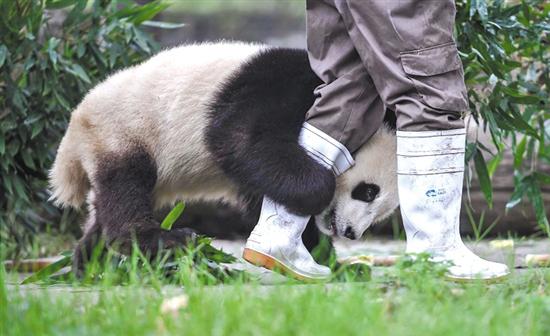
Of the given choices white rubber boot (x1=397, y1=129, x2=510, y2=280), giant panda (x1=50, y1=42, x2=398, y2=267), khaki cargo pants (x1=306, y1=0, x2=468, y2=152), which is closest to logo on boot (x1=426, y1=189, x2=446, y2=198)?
white rubber boot (x1=397, y1=129, x2=510, y2=280)

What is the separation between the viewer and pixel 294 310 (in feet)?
7.09

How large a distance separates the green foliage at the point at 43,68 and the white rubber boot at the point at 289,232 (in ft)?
5.49

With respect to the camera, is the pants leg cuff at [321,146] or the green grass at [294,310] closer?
the green grass at [294,310]

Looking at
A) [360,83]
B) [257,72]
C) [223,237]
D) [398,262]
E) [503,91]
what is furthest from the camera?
[223,237]

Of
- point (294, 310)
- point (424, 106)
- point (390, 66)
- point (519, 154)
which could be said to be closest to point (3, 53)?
point (390, 66)

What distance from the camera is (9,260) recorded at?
4949 millimetres

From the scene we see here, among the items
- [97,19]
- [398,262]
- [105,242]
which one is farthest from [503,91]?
[97,19]

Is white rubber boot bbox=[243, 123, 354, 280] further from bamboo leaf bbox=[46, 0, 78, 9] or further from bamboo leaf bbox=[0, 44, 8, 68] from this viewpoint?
bamboo leaf bbox=[46, 0, 78, 9]

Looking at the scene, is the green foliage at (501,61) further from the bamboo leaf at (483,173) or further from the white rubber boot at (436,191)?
the white rubber boot at (436,191)

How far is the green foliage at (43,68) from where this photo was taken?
4582 millimetres

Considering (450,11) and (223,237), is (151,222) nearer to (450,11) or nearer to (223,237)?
(450,11)

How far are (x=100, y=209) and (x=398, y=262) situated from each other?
1.48 m

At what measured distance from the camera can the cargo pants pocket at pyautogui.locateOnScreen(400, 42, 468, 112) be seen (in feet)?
9.77

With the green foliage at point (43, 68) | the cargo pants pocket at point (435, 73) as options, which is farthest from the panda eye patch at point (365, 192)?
the green foliage at point (43, 68)
